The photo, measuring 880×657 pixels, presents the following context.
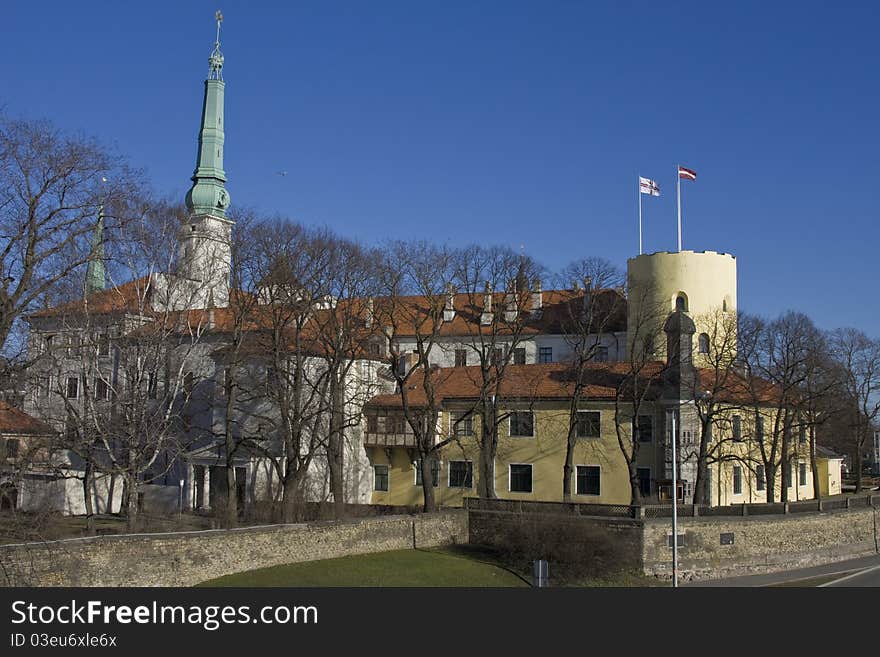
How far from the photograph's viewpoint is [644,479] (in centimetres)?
5034

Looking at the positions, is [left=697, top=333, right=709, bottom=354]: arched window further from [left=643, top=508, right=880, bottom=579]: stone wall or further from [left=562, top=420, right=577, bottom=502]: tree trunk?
[left=643, top=508, right=880, bottom=579]: stone wall

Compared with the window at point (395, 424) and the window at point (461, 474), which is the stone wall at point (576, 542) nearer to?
the window at point (461, 474)

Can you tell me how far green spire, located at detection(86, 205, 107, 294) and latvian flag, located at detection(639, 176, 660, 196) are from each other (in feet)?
108

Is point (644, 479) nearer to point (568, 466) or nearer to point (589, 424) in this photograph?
point (589, 424)

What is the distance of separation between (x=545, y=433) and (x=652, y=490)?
6.61 meters

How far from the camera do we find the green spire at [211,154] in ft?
224

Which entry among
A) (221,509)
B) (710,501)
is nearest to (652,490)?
(710,501)

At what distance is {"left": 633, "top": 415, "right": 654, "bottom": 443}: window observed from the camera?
50.6 meters

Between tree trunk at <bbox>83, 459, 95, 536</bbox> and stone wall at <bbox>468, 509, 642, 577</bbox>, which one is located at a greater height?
tree trunk at <bbox>83, 459, 95, 536</bbox>

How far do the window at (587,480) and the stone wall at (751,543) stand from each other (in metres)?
9.63

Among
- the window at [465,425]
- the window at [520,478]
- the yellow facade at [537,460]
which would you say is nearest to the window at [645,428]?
the yellow facade at [537,460]

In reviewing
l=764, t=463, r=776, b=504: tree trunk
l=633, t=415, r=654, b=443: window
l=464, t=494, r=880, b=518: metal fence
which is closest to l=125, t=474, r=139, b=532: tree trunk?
l=464, t=494, r=880, b=518: metal fence
